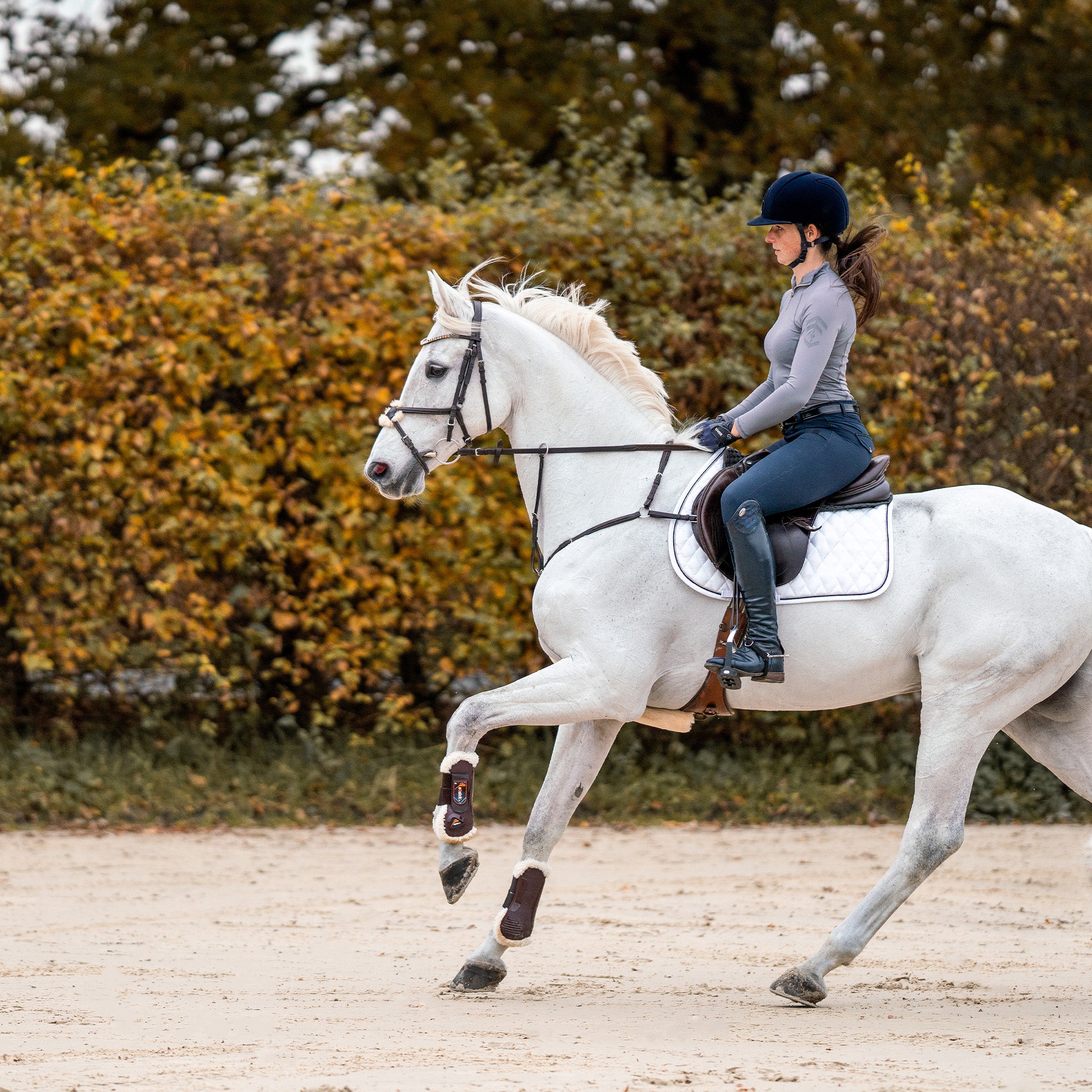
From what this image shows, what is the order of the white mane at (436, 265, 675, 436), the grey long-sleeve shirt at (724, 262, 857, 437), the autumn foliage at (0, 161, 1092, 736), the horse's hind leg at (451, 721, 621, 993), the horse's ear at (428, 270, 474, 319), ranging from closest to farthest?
the grey long-sleeve shirt at (724, 262, 857, 437)
the horse's hind leg at (451, 721, 621, 993)
the horse's ear at (428, 270, 474, 319)
the white mane at (436, 265, 675, 436)
the autumn foliage at (0, 161, 1092, 736)

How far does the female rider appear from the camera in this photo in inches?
202

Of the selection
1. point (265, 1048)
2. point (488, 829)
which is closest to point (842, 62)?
point (488, 829)

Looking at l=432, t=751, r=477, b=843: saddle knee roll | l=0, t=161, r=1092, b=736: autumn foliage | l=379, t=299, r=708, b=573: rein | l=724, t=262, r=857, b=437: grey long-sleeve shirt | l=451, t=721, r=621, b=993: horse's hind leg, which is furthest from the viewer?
l=0, t=161, r=1092, b=736: autumn foliage

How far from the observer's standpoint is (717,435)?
5.49 m

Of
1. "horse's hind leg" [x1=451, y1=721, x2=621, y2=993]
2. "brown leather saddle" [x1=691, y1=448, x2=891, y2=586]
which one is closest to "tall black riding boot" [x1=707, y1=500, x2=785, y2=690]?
"brown leather saddle" [x1=691, y1=448, x2=891, y2=586]

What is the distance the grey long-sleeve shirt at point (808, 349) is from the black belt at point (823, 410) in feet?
0.05

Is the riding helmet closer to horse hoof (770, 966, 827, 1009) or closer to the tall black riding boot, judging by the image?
the tall black riding boot

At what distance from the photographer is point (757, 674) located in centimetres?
512

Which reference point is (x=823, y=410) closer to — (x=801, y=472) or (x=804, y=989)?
(x=801, y=472)

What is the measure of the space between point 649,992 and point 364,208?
19.2ft

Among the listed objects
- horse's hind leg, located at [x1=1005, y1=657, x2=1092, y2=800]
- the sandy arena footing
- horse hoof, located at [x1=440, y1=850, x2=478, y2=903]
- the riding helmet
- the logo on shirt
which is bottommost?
the sandy arena footing

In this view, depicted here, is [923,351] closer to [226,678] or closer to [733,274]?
[733,274]

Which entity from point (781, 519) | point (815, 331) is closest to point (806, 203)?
point (815, 331)

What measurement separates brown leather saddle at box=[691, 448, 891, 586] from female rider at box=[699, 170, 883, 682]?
69 mm
